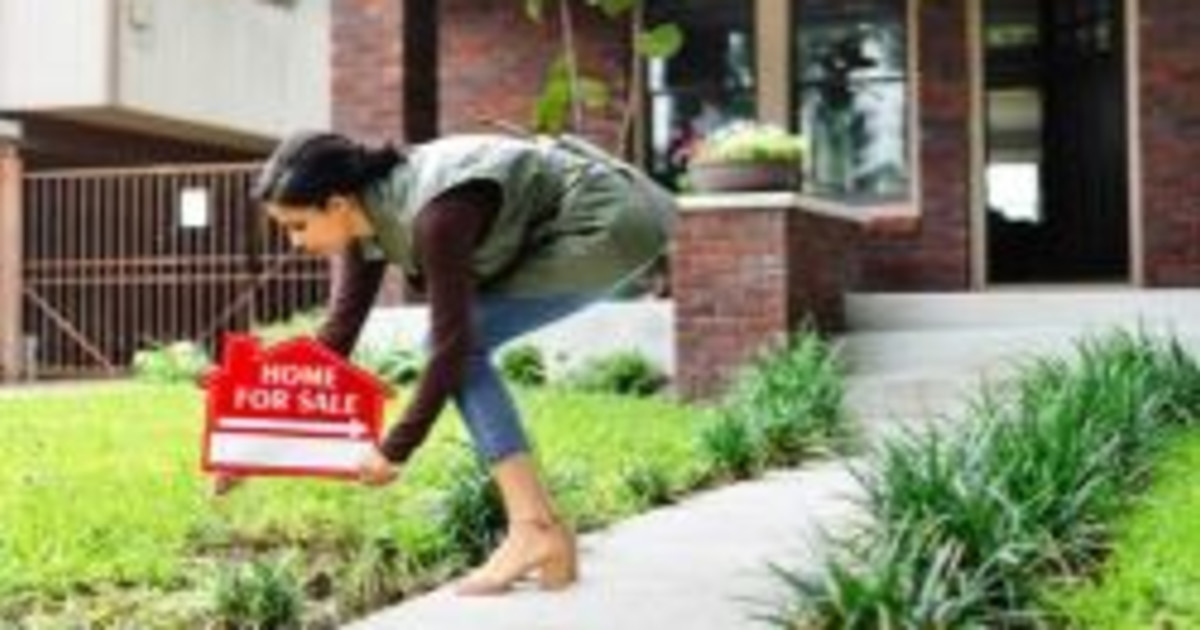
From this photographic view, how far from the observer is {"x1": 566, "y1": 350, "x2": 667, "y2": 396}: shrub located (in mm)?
12578

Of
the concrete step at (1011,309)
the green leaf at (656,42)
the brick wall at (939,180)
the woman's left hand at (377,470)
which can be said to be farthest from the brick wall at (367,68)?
the woman's left hand at (377,470)

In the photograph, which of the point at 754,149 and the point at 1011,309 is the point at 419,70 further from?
the point at 1011,309

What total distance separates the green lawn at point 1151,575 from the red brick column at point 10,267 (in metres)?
16.0

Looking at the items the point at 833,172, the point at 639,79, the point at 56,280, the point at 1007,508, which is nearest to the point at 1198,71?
the point at 833,172

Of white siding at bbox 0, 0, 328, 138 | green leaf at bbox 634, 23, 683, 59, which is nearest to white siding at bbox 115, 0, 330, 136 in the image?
white siding at bbox 0, 0, 328, 138

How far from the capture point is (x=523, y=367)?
13.0 m

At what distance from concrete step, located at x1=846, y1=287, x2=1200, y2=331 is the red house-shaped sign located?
28.2ft

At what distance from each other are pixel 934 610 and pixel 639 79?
39.6 ft

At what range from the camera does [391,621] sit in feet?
16.0

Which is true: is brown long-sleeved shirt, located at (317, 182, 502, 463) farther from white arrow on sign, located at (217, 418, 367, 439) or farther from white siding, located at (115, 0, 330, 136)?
white siding, located at (115, 0, 330, 136)

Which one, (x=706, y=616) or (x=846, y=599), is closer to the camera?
(x=846, y=599)

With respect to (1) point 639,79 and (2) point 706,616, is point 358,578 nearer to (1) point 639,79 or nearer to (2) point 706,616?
(2) point 706,616

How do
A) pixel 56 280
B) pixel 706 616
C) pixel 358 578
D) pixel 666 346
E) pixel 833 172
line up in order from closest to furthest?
pixel 706 616 < pixel 358 578 < pixel 666 346 < pixel 833 172 < pixel 56 280

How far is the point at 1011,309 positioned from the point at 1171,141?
226cm
